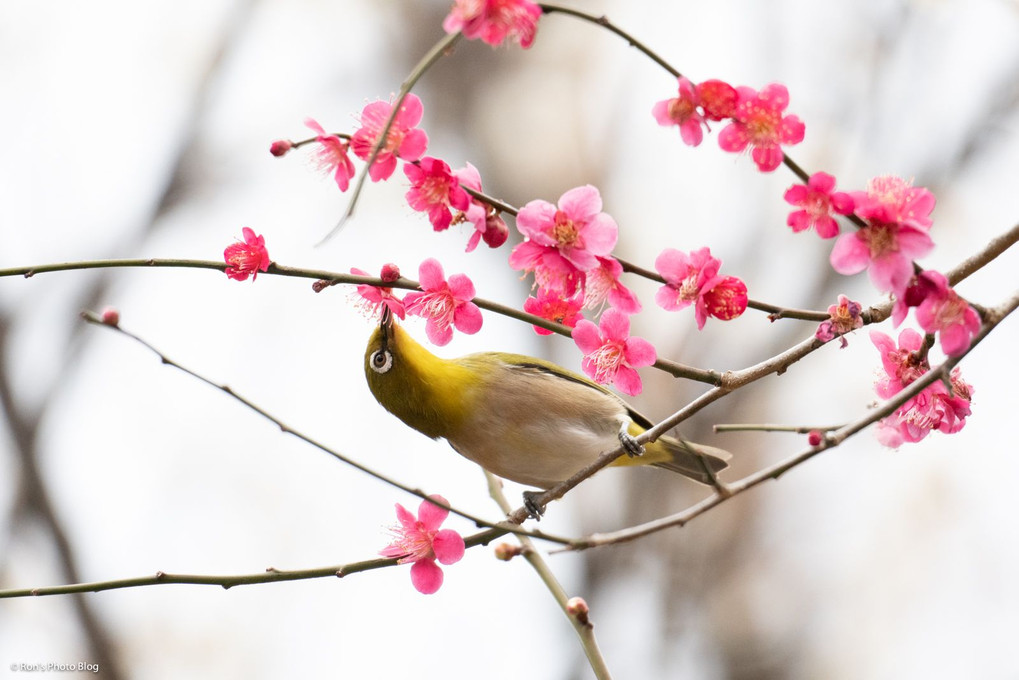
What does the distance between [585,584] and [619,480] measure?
108cm

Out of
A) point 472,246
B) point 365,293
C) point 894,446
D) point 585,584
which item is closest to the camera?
point 472,246

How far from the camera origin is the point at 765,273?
7855 millimetres

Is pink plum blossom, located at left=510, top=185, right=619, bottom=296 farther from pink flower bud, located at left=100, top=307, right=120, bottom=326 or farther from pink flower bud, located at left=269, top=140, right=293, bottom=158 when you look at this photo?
pink flower bud, located at left=100, top=307, right=120, bottom=326

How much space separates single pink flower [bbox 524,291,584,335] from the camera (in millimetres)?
2238

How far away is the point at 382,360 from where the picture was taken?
3.52 meters

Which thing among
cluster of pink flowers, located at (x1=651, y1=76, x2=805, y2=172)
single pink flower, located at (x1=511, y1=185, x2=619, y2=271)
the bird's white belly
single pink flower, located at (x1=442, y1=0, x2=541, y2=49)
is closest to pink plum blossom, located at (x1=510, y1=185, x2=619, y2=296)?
single pink flower, located at (x1=511, y1=185, x2=619, y2=271)

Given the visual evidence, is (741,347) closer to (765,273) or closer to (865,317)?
(765,273)

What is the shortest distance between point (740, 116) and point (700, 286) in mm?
370

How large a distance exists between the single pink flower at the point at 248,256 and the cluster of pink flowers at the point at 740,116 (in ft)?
2.89

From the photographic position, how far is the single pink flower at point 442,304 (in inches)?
83.4

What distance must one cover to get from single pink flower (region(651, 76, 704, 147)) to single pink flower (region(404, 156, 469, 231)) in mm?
446

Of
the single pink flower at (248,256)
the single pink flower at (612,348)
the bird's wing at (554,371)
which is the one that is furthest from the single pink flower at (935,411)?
the bird's wing at (554,371)

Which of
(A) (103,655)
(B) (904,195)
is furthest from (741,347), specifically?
(B) (904,195)

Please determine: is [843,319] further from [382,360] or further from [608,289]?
[382,360]
